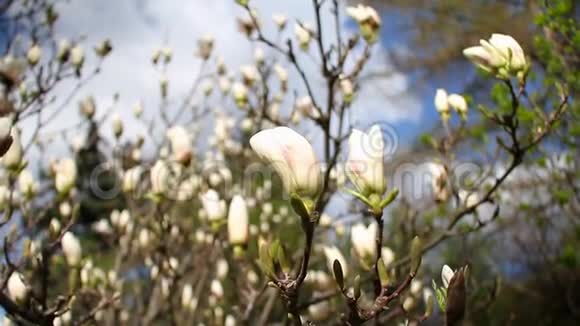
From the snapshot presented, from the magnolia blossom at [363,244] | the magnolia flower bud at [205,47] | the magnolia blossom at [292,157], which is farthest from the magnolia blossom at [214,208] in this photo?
the magnolia flower bud at [205,47]

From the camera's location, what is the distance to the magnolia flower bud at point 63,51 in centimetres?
199

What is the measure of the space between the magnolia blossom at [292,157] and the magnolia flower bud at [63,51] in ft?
5.21

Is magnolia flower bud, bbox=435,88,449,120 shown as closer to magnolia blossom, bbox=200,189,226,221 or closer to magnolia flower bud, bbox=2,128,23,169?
magnolia blossom, bbox=200,189,226,221

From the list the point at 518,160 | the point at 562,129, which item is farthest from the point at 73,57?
the point at 562,129

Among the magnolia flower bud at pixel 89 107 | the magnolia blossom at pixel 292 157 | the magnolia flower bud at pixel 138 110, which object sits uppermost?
the magnolia blossom at pixel 292 157

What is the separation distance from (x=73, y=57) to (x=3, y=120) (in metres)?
1.30

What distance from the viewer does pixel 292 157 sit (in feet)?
2.17

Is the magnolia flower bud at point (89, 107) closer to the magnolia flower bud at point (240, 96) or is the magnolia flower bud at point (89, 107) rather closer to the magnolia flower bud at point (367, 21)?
the magnolia flower bud at point (240, 96)

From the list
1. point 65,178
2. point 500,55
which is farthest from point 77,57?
point 500,55

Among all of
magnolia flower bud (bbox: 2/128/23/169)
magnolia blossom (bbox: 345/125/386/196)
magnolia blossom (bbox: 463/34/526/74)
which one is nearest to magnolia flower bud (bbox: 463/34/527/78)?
magnolia blossom (bbox: 463/34/526/74)

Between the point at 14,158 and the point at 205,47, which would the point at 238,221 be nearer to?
the point at 14,158

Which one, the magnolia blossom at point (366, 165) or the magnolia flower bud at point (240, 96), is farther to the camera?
the magnolia flower bud at point (240, 96)

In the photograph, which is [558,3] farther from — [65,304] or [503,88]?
[65,304]

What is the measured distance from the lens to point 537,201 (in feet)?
10.3
